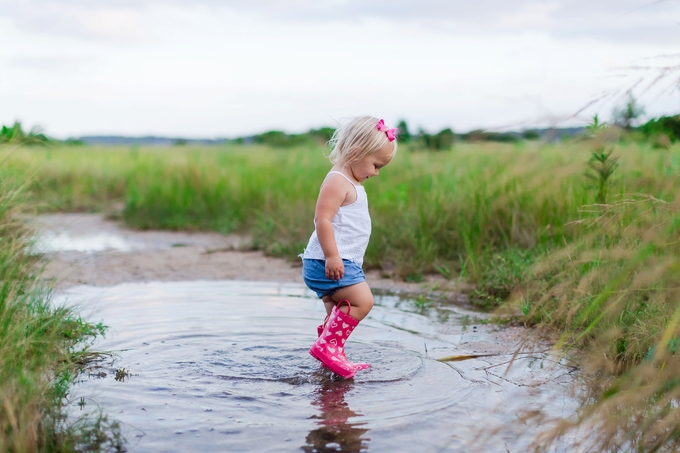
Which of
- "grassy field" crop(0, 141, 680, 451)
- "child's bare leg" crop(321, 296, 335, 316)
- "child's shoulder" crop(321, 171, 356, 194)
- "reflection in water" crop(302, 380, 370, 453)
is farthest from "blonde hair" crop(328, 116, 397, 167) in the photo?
"reflection in water" crop(302, 380, 370, 453)

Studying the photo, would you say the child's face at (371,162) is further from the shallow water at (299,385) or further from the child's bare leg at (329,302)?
the shallow water at (299,385)

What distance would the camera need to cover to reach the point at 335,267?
4.08 meters

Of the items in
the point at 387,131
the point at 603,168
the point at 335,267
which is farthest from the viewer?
the point at 603,168

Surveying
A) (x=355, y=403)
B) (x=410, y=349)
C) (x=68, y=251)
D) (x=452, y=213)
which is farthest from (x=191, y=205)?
(x=355, y=403)

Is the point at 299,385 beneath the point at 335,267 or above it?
beneath

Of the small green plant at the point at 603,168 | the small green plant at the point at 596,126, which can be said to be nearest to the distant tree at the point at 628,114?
the small green plant at the point at 596,126

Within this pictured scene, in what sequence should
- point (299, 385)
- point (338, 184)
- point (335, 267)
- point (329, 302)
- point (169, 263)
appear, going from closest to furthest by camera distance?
point (299, 385) < point (335, 267) < point (338, 184) < point (329, 302) < point (169, 263)

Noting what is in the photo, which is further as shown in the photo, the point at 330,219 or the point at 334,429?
the point at 330,219

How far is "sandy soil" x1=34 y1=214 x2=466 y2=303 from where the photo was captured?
6.55m

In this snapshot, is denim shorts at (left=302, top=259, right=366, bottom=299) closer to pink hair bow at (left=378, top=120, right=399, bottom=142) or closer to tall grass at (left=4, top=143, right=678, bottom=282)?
pink hair bow at (left=378, top=120, right=399, bottom=142)

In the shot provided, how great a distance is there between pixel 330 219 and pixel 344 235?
0.49 feet

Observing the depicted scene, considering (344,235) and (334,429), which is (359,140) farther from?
(334,429)

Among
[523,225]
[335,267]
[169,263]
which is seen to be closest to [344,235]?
[335,267]

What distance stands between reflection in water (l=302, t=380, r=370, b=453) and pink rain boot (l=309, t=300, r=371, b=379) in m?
0.25
